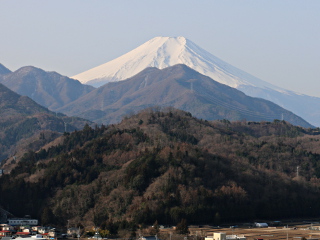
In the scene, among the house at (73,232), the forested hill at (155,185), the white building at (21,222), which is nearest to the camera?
the house at (73,232)

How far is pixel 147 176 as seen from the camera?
339 ft

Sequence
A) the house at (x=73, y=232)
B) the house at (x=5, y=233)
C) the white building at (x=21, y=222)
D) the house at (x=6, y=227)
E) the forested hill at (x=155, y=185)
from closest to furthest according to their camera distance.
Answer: the house at (x=5, y=233) → the house at (x=73, y=232) → the house at (x=6, y=227) → the white building at (x=21, y=222) → the forested hill at (x=155, y=185)

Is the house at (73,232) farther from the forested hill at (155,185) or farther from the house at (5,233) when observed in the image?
the forested hill at (155,185)

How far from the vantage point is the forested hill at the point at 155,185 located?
94.5m

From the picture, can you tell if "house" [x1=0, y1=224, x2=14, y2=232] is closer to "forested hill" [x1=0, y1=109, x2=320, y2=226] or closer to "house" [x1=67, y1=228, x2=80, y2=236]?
"house" [x1=67, y1=228, x2=80, y2=236]

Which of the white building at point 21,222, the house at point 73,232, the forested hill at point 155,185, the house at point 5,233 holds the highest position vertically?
the forested hill at point 155,185

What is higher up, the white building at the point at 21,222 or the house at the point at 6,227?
the white building at the point at 21,222

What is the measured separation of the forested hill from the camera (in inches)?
3720

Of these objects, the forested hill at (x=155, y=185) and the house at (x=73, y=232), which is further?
the forested hill at (x=155, y=185)

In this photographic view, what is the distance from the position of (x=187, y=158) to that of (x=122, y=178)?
31.5 ft

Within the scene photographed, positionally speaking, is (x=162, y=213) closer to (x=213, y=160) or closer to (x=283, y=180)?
(x=213, y=160)

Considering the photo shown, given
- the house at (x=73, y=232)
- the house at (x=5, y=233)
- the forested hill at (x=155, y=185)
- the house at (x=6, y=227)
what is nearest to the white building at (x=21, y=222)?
the forested hill at (x=155, y=185)

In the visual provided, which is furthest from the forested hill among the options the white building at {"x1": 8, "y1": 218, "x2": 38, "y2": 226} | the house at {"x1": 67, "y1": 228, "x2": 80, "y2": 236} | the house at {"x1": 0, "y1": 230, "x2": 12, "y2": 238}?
the house at {"x1": 0, "y1": 230, "x2": 12, "y2": 238}

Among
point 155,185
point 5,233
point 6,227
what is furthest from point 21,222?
point 155,185
